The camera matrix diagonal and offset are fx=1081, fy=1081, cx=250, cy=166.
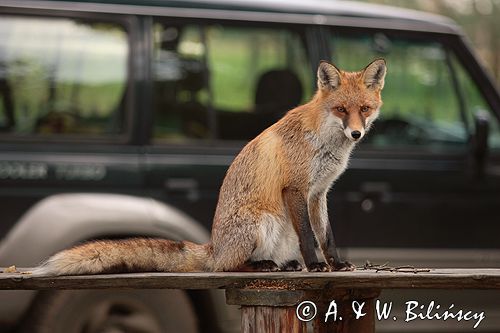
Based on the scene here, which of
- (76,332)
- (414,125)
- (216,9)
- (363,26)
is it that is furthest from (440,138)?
(76,332)

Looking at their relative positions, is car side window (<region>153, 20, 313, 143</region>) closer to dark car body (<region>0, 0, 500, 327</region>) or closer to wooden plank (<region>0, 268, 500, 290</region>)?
dark car body (<region>0, 0, 500, 327</region>)

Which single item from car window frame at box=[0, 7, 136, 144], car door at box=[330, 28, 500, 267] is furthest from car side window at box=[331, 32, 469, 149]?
car window frame at box=[0, 7, 136, 144]

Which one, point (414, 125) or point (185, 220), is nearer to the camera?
point (185, 220)

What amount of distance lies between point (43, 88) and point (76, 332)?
5.17 feet

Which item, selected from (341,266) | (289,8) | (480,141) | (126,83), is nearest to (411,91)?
(480,141)

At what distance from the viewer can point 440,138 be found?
772 centimetres

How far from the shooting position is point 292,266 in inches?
182

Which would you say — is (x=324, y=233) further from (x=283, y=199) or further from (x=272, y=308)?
(x=272, y=308)

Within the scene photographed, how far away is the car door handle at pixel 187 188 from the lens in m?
7.17

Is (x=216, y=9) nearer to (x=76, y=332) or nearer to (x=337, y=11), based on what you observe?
(x=337, y=11)

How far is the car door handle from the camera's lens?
717cm

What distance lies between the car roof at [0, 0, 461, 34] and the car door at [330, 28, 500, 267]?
0.34 ft

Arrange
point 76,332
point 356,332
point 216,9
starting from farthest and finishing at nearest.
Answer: point 216,9
point 76,332
point 356,332

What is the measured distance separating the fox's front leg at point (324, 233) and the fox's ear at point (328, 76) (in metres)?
0.48
